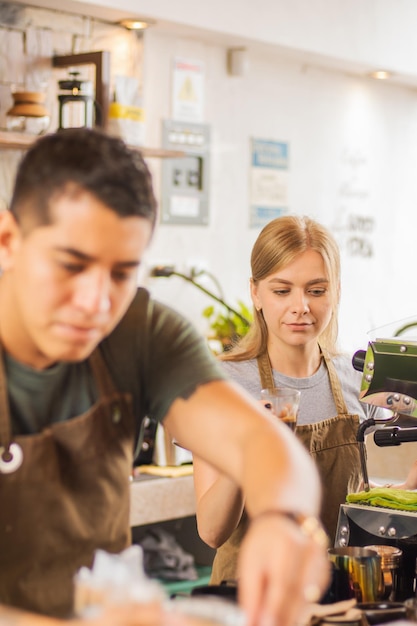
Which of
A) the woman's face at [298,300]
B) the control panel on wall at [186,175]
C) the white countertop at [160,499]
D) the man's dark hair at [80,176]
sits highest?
the control panel on wall at [186,175]

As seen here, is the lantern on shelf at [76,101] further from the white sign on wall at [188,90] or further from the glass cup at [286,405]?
the glass cup at [286,405]

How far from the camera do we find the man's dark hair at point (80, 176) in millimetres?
1419

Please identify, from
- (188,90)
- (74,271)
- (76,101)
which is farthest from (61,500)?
(188,90)

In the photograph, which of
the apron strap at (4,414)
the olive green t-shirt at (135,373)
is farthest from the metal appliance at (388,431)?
the apron strap at (4,414)

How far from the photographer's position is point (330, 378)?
2.74m

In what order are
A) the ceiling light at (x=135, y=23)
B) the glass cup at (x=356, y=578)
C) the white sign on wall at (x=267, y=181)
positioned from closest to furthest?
the glass cup at (x=356, y=578) → the ceiling light at (x=135, y=23) → the white sign on wall at (x=267, y=181)

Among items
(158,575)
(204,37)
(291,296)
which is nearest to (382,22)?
(204,37)

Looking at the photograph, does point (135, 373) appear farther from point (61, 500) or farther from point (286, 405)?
point (286, 405)

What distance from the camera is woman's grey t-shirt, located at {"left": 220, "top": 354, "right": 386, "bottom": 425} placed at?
8.67 feet

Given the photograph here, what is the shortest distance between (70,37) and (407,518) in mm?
3055

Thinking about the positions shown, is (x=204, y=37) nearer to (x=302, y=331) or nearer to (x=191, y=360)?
(x=302, y=331)

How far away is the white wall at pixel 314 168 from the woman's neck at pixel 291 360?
2270mm

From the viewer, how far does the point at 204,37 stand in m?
5.09

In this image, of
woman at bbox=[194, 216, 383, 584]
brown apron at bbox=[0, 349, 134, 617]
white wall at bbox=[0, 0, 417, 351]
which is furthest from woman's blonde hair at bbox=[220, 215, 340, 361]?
white wall at bbox=[0, 0, 417, 351]
